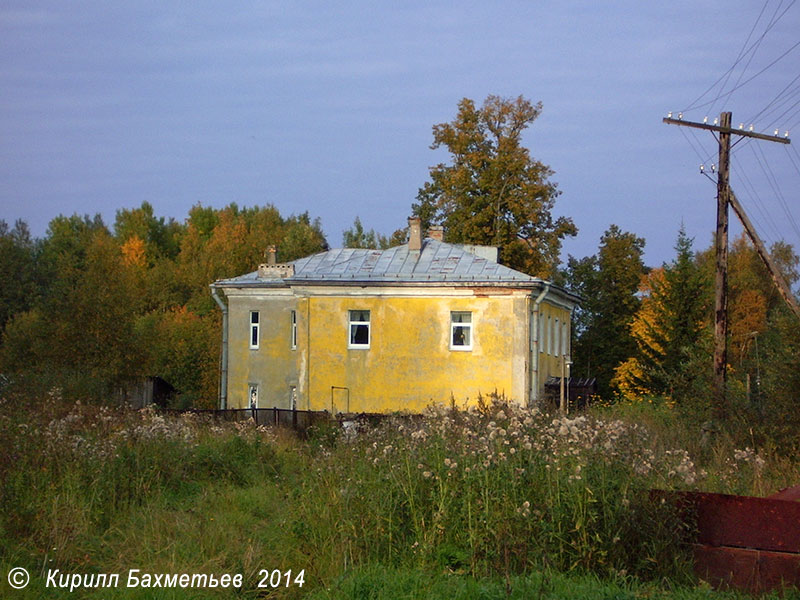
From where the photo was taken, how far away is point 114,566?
8.97m

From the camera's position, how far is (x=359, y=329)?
36500mm

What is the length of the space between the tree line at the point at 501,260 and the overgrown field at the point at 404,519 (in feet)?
26.8

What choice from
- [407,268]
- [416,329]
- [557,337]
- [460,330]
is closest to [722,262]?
[460,330]

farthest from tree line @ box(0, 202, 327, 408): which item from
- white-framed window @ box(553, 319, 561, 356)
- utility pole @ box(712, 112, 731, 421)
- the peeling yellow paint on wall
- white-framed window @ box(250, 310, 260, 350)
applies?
white-framed window @ box(553, 319, 561, 356)

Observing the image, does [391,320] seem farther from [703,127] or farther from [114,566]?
[114,566]

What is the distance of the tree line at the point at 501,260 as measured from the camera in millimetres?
31223

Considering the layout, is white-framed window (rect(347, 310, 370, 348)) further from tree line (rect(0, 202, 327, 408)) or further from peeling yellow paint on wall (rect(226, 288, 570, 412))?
tree line (rect(0, 202, 327, 408))

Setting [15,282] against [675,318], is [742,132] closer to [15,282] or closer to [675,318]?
[675,318]

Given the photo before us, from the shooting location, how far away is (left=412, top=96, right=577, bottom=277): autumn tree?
4672cm

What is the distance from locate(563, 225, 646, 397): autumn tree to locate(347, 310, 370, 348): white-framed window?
24153 millimetres

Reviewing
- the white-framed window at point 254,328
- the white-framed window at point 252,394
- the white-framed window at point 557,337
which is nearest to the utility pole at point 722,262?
the white-framed window at point 557,337

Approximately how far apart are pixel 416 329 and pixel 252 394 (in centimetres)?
988

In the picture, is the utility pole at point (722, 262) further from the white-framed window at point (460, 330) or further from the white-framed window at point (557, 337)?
the white-framed window at point (557, 337)

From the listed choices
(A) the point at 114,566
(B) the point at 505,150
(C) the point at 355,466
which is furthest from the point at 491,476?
(B) the point at 505,150
